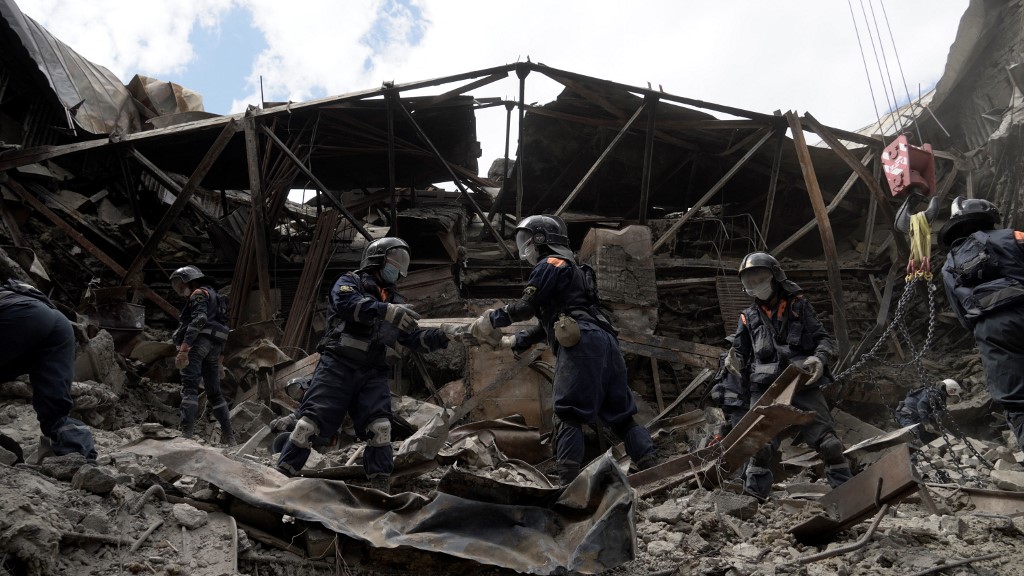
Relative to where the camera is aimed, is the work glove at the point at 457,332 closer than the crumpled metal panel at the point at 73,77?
Yes

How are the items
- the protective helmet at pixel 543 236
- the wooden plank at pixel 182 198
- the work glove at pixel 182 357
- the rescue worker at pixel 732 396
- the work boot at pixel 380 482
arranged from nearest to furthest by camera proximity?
the work boot at pixel 380 482 → the protective helmet at pixel 543 236 → the rescue worker at pixel 732 396 → the work glove at pixel 182 357 → the wooden plank at pixel 182 198

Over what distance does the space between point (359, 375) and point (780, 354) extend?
9.79 feet

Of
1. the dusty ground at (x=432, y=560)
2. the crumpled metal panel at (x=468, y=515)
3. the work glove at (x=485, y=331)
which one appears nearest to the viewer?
the dusty ground at (x=432, y=560)

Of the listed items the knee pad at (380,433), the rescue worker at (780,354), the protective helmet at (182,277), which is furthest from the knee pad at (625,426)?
the protective helmet at (182,277)

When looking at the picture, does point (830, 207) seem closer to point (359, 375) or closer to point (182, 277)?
point (359, 375)

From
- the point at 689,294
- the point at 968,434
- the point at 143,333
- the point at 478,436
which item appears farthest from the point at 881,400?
the point at 143,333

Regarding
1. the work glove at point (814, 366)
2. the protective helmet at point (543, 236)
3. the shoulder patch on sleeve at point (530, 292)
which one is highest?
the protective helmet at point (543, 236)

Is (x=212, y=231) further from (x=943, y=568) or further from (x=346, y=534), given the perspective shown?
(x=943, y=568)

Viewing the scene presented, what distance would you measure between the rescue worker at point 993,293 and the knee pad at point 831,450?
96 cm

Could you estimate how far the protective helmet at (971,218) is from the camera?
13.7 ft

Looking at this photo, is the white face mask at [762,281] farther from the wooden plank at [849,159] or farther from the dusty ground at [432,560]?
the wooden plank at [849,159]

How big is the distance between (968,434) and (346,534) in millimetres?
7651

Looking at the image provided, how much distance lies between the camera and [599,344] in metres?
4.30

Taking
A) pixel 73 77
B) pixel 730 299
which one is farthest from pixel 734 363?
pixel 73 77
